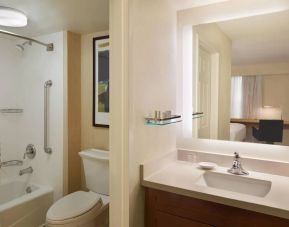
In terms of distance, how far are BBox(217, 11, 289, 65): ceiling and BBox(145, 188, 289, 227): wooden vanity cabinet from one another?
1123 mm

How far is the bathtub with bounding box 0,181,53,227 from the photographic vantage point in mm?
2047

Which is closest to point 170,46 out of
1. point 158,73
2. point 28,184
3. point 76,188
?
point 158,73

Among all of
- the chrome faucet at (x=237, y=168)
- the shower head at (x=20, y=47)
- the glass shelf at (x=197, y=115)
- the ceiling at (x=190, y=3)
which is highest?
the ceiling at (x=190, y=3)

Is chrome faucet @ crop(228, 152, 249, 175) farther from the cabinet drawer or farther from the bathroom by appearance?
the cabinet drawer

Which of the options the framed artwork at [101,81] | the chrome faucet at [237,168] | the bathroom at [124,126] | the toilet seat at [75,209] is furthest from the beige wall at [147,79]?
the framed artwork at [101,81]

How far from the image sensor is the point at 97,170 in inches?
87.4

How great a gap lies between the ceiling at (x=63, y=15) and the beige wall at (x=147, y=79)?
0.52 meters

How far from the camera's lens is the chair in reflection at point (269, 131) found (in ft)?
5.23

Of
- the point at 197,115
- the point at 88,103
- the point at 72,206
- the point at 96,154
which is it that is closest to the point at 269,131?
the point at 197,115

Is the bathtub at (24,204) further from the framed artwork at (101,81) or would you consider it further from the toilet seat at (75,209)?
the framed artwork at (101,81)

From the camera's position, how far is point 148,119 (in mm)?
1449

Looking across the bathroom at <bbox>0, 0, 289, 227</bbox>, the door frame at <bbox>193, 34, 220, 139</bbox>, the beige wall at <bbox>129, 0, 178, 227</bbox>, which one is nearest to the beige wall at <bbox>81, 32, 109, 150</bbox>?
the bathroom at <bbox>0, 0, 289, 227</bbox>

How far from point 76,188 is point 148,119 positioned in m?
1.59

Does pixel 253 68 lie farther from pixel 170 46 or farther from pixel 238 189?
pixel 238 189
